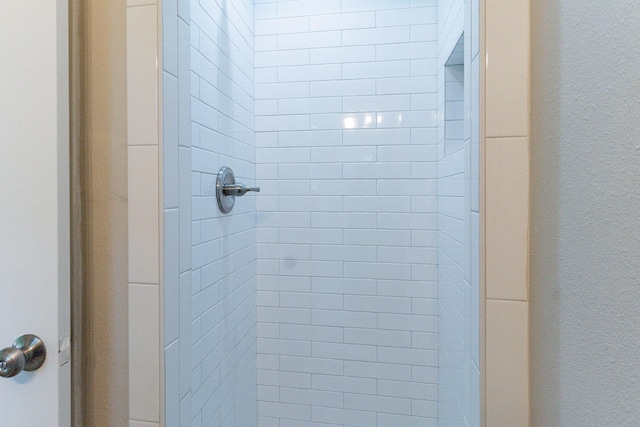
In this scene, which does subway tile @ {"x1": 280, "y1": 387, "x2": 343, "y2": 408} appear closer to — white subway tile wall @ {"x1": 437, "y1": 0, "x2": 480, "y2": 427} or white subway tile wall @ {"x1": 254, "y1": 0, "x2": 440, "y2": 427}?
white subway tile wall @ {"x1": 254, "y1": 0, "x2": 440, "y2": 427}

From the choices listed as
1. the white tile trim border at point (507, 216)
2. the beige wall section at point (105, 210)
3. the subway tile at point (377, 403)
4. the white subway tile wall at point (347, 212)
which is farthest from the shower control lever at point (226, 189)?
the subway tile at point (377, 403)

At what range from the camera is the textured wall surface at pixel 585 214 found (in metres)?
0.42

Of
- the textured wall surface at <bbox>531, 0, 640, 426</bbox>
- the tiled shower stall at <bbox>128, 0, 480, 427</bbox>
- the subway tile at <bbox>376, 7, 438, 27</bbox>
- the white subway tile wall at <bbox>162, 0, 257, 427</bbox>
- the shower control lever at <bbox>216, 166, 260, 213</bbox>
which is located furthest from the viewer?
the subway tile at <bbox>376, 7, 438, 27</bbox>

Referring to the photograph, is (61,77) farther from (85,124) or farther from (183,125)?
(183,125)

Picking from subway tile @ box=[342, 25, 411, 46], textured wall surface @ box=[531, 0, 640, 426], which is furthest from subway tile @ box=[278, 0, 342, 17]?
textured wall surface @ box=[531, 0, 640, 426]

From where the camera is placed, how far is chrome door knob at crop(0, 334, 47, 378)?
68cm

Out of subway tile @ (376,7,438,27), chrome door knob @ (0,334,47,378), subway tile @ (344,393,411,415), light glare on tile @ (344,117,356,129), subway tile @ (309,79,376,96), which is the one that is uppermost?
subway tile @ (376,7,438,27)

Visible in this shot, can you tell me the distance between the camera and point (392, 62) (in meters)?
1.73

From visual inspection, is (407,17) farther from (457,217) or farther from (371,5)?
(457,217)

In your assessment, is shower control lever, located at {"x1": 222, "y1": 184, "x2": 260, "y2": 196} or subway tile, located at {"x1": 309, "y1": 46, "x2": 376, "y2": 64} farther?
subway tile, located at {"x1": 309, "y1": 46, "x2": 376, "y2": 64}

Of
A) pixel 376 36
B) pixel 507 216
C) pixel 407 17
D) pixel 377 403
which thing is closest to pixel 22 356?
pixel 507 216

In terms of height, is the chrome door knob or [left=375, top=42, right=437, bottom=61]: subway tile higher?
[left=375, top=42, right=437, bottom=61]: subway tile

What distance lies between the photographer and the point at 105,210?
0.79 metres

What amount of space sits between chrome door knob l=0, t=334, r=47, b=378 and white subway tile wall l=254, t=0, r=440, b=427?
3.97 ft
